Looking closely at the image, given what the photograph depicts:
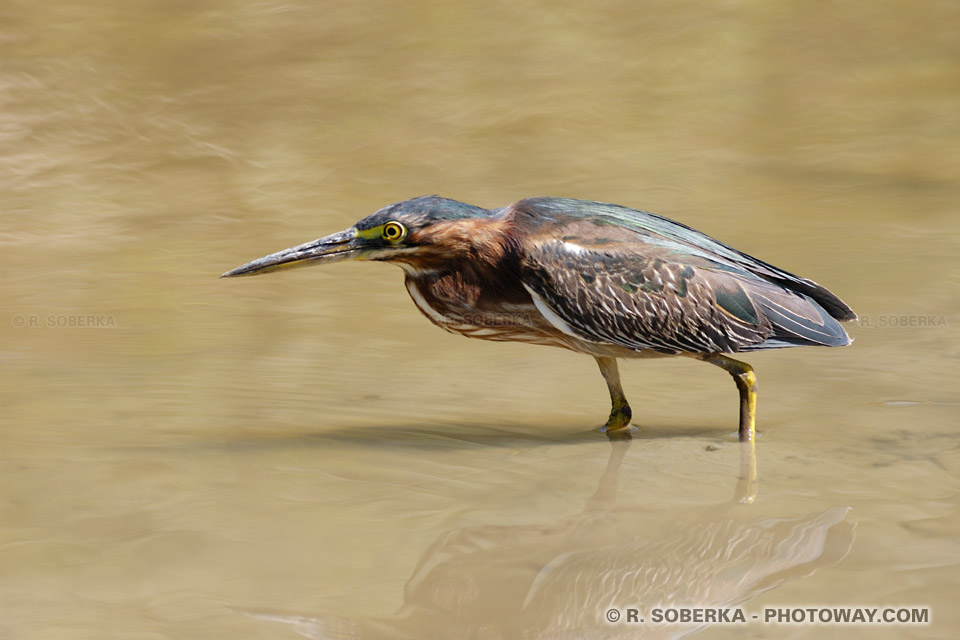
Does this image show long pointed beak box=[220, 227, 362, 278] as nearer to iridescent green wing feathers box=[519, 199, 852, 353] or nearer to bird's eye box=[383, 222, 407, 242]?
bird's eye box=[383, 222, 407, 242]

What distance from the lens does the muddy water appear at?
5.15 metres

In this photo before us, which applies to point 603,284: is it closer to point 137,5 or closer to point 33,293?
point 33,293

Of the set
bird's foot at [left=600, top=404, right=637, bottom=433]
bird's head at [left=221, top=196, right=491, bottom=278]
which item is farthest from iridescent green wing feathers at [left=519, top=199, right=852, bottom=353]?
bird's foot at [left=600, top=404, right=637, bottom=433]

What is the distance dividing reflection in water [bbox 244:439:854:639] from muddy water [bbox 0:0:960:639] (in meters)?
0.02

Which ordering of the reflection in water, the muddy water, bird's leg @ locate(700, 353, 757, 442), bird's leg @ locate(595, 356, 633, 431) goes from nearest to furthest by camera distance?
the reflection in water → the muddy water → bird's leg @ locate(700, 353, 757, 442) → bird's leg @ locate(595, 356, 633, 431)

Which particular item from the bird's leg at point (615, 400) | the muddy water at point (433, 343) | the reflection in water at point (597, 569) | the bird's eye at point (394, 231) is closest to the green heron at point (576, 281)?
the bird's eye at point (394, 231)

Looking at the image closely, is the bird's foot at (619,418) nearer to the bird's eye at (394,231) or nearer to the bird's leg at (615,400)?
the bird's leg at (615,400)

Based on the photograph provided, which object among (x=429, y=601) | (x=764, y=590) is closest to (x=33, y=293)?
(x=429, y=601)

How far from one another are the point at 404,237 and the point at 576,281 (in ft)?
3.02

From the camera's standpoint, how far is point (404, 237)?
21.4ft

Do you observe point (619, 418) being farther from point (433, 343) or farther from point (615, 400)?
point (433, 343)

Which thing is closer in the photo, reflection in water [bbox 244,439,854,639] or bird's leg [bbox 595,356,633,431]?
reflection in water [bbox 244,439,854,639]

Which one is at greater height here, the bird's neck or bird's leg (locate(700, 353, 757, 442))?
the bird's neck

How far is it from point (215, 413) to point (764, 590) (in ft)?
12.6
